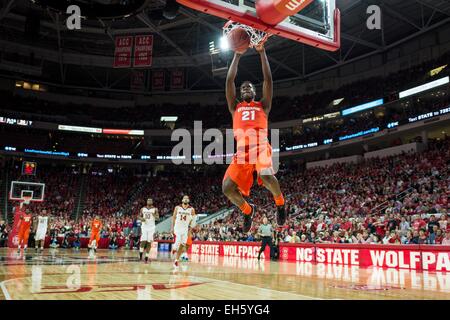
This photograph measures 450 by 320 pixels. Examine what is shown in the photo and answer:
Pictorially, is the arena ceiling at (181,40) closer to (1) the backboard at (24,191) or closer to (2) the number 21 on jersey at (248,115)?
(1) the backboard at (24,191)

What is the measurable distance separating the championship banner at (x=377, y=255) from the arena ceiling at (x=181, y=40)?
15.5 m

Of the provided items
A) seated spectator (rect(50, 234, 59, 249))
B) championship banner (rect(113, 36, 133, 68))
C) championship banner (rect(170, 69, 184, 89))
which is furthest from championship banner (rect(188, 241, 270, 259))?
championship banner (rect(170, 69, 184, 89))

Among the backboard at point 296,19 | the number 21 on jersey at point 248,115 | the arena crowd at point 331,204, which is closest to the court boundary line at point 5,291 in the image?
the number 21 on jersey at point 248,115

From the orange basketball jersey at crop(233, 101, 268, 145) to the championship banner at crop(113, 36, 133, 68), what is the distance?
74.5 feet

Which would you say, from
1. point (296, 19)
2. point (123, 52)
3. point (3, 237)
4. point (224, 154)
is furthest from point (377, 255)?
point (224, 154)

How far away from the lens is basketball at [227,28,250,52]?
6145mm

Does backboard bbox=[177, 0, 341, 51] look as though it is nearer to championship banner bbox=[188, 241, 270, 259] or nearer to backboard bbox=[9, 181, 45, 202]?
championship banner bbox=[188, 241, 270, 259]

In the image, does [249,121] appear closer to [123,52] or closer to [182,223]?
[182,223]

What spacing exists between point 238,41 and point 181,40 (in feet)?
94.9

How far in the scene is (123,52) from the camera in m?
27.0

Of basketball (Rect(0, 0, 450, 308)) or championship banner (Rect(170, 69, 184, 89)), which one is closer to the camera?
basketball (Rect(0, 0, 450, 308))

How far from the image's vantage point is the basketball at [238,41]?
6.14 m

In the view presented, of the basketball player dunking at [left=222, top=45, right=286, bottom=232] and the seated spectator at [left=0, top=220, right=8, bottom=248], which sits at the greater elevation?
the basketball player dunking at [left=222, top=45, right=286, bottom=232]

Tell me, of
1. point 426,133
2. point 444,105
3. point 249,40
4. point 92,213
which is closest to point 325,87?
point 426,133
